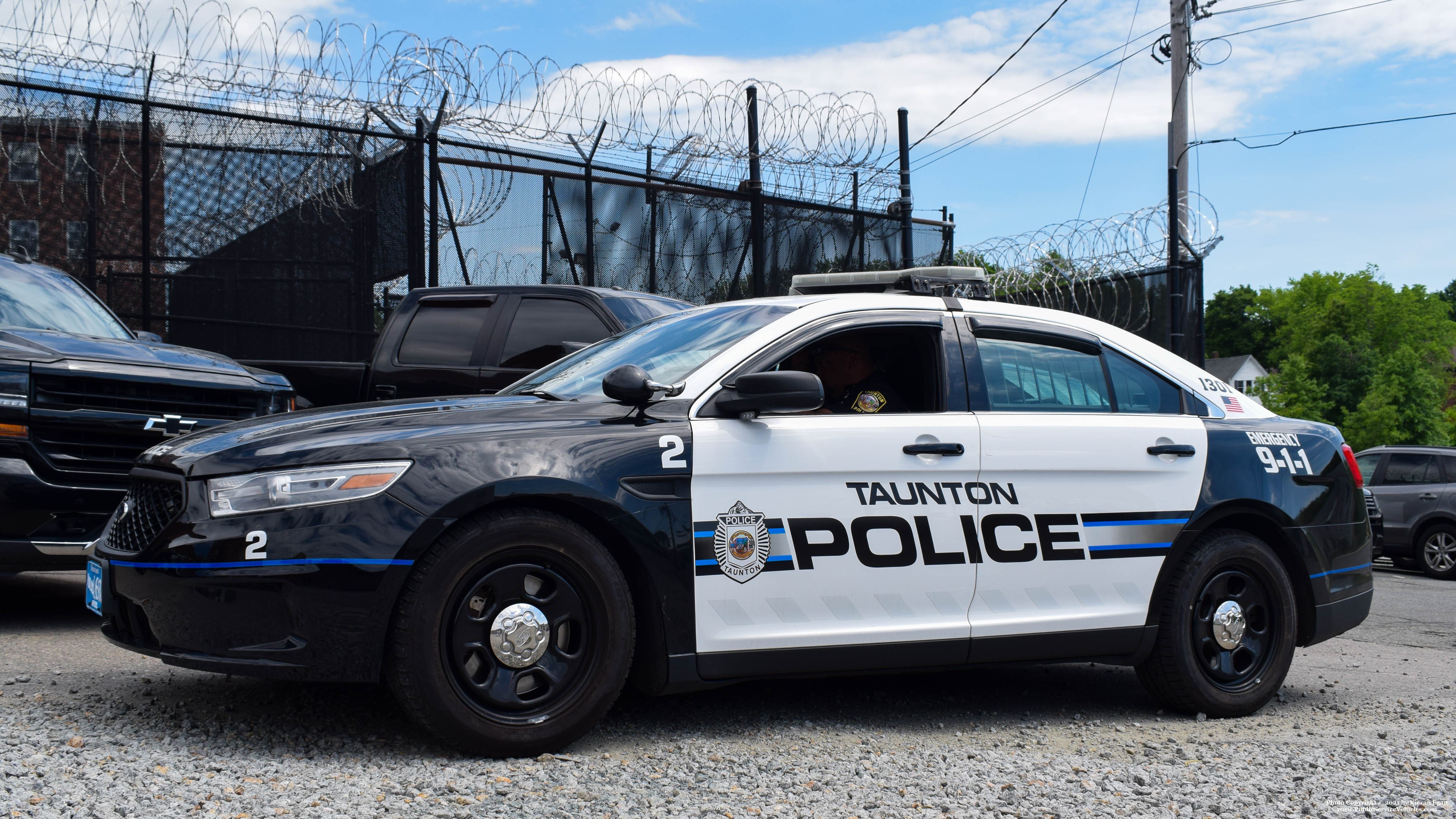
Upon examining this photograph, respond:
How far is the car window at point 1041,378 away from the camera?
477 cm

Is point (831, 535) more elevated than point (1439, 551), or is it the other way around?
point (831, 535)

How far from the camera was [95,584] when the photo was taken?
13.9ft

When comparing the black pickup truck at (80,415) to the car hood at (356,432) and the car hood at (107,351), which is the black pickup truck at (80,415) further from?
the car hood at (356,432)

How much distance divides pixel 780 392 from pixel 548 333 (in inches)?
163

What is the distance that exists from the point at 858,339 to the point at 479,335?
13.0 ft

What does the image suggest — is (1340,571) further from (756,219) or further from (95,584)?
(756,219)

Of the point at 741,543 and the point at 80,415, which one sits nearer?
the point at 741,543

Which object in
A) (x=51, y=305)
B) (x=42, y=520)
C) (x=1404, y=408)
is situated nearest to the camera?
(x=42, y=520)

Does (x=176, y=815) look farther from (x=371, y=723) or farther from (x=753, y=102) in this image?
(x=753, y=102)

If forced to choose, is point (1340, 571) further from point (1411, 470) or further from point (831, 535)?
point (1411, 470)

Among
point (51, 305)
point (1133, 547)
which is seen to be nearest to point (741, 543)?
point (1133, 547)

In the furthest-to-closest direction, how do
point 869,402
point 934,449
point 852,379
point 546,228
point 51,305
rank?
point 546,228 < point 51,305 < point 852,379 < point 869,402 < point 934,449

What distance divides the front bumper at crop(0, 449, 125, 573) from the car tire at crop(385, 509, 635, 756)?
9.07ft

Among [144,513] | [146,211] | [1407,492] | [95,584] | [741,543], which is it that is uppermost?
[146,211]
